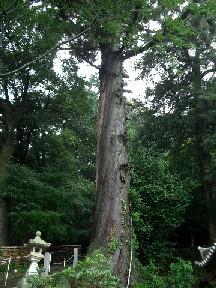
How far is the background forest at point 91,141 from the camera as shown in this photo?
11672 mm

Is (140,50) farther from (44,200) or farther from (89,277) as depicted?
(89,277)

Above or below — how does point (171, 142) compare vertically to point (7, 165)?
above

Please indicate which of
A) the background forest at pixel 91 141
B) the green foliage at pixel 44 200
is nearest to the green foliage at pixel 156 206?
the background forest at pixel 91 141

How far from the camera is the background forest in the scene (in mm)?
11672

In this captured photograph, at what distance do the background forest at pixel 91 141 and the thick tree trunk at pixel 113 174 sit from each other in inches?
46.6

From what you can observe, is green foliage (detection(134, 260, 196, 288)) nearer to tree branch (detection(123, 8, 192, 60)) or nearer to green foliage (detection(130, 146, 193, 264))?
green foliage (detection(130, 146, 193, 264))

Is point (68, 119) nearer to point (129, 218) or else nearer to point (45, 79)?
point (45, 79)

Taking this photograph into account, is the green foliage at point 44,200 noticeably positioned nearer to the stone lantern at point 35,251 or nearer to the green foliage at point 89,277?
the stone lantern at point 35,251

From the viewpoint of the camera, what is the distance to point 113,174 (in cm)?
868

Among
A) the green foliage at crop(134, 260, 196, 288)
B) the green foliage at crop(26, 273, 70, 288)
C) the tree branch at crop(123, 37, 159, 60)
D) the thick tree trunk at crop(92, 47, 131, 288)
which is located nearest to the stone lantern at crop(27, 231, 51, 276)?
the thick tree trunk at crop(92, 47, 131, 288)

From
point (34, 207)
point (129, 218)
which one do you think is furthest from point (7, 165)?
point (129, 218)

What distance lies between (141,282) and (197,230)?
29.6 feet

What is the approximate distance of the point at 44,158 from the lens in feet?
53.8

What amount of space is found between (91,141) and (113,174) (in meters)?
8.87
